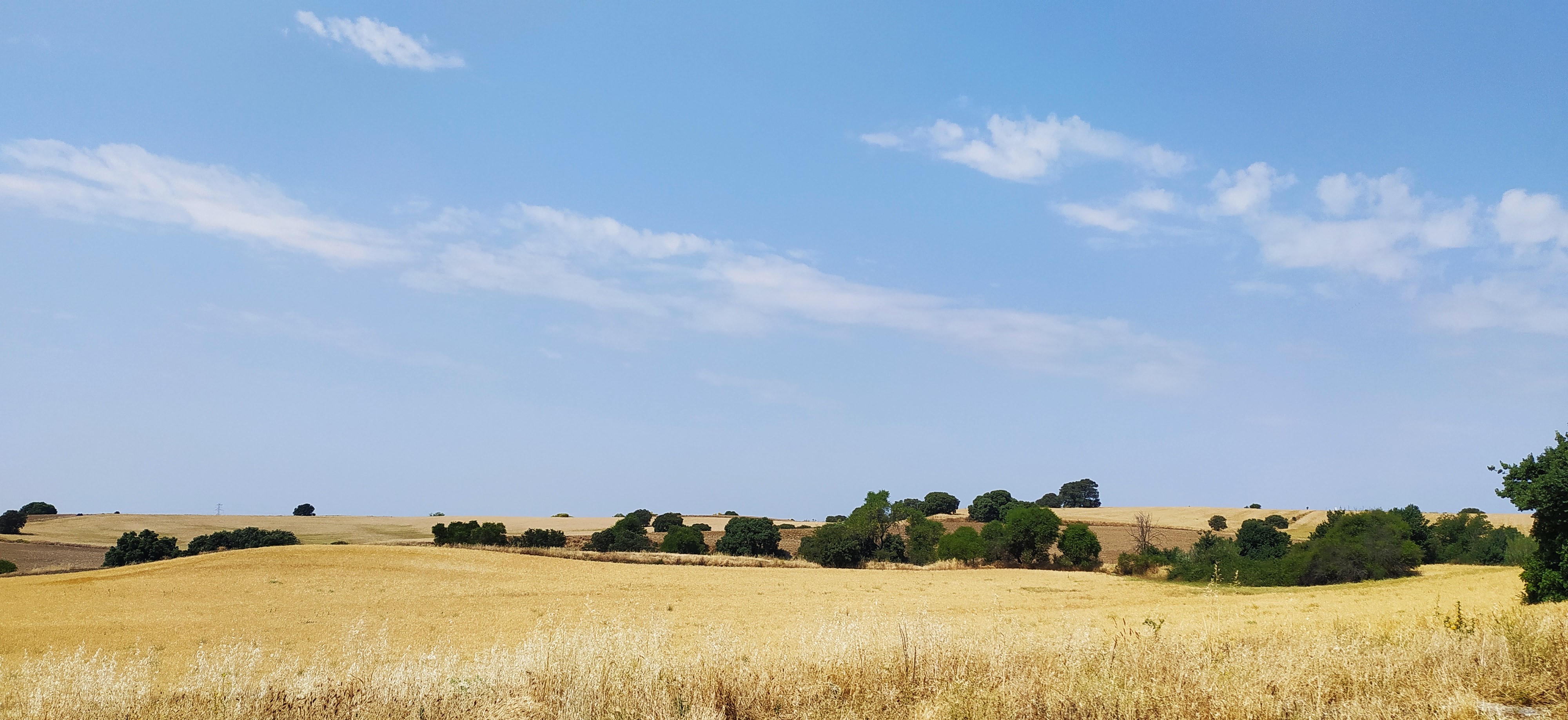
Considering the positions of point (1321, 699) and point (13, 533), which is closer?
point (1321, 699)

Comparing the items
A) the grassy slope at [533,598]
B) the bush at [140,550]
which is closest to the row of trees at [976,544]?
the grassy slope at [533,598]

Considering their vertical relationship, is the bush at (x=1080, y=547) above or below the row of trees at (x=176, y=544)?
above

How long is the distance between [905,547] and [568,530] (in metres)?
38.1

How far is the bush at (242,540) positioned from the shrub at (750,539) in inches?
1454

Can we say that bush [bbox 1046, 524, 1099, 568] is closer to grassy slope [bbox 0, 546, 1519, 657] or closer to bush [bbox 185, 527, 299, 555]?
grassy slope [bbox 0, 546, 1519, 657]

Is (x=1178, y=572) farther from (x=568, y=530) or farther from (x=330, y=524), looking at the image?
(x=330, y=524)

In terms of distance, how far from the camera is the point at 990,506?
115 metres

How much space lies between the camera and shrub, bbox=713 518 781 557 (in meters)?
79.7

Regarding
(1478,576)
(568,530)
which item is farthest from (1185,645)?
(568,530)

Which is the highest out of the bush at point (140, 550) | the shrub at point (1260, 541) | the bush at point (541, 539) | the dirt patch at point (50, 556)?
the shrub at point (1260, 541)

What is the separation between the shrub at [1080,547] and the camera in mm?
71125

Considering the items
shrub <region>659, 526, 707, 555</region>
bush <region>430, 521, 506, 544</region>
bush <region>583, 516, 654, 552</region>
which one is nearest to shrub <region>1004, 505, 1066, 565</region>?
shrub <region>659, 526, 707, 555</region>

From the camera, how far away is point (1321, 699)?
25.6 feet

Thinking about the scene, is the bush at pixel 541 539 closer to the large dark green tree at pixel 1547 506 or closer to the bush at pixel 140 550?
the bush at pixel 140 550
